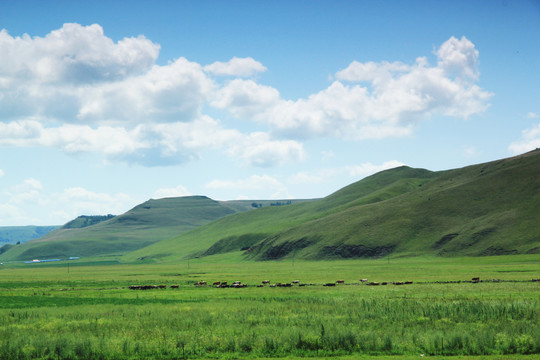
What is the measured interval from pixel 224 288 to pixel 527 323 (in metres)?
57.5

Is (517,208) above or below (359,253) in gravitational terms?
above

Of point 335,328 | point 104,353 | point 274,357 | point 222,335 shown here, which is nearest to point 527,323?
point 335,328

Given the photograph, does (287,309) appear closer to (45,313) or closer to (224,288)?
(45,313)

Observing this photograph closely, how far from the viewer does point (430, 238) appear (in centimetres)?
19050

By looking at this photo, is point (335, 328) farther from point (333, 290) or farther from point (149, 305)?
point (333, 290)

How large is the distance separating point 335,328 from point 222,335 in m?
8.96

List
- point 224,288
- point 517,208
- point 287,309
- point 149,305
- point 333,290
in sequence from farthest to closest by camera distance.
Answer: point 517,208 < point 224,288 < point 333,290 < point 149,305 < point 287,309

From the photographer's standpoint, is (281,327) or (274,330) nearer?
(274,330)

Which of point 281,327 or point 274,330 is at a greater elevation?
point 274,330

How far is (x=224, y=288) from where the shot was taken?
8919 centimetres

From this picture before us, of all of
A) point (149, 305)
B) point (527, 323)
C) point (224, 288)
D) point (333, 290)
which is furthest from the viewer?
point (224, 288)

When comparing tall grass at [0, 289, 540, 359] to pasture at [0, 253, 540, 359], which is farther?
tall grass at [0, 289, 540, 359]

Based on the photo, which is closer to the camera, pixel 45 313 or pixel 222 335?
pixel 222 335

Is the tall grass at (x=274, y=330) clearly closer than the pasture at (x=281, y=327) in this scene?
No
